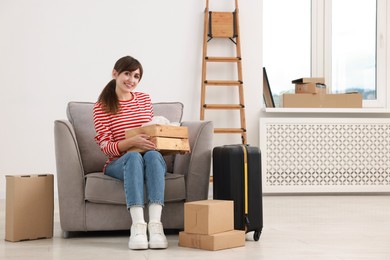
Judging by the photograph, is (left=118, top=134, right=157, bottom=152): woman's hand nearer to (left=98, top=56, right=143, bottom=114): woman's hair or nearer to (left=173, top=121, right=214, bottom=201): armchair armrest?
(left=98, top=56, right=143, bottom=114): woman's hair

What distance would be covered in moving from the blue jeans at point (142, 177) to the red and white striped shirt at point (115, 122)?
232mm

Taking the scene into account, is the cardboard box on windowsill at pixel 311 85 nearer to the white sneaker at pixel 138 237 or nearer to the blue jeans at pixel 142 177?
the blue jeans at pixel 142 177

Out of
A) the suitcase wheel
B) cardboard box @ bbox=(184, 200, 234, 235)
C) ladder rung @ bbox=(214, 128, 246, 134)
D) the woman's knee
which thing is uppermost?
ladder rung @ bbox=(214, 128, 246, 134)

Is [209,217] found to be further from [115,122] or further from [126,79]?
[126,79]

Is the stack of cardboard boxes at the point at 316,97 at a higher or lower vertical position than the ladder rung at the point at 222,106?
higher

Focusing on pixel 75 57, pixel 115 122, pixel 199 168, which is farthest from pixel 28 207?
pixel 75 57

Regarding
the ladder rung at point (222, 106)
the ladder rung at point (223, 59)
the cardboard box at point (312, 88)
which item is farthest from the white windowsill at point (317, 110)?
the ladder rung at point (223, 59)

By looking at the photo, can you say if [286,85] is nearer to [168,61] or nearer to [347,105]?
[347,105]

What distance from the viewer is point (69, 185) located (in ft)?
10.9

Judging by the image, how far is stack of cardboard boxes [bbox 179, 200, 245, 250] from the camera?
117 inches

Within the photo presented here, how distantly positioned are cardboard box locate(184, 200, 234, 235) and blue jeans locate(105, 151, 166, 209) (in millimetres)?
155

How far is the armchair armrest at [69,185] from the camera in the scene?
131 inches

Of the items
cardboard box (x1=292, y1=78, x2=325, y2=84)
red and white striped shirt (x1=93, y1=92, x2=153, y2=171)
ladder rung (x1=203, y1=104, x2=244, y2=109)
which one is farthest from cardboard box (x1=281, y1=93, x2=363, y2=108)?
red and white striped shirt (x1=93, y1=92, x2=153, y2=171)

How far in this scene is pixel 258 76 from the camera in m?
5.95
